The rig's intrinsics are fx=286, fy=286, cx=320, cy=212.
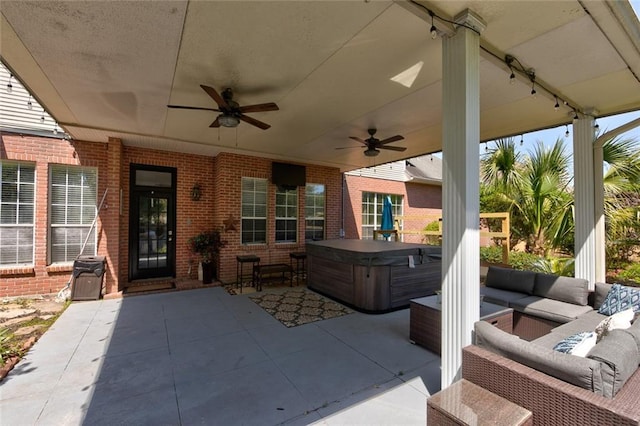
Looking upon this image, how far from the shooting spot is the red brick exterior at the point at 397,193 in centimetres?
1005

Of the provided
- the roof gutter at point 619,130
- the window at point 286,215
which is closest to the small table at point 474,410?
the roof gutter at point 619,130

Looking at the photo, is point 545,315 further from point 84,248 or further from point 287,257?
point 84,248

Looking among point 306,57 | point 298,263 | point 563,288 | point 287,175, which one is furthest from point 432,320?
point 287,175

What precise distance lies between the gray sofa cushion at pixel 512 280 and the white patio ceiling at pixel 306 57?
8.06ft

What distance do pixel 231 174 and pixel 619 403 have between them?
7.04 meters

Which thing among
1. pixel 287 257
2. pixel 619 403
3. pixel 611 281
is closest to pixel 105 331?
pixel 287 257

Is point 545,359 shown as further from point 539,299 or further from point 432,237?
point 432,237

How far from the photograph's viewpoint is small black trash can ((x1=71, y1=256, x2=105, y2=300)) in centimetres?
534

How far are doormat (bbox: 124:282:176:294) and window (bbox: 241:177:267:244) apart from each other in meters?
1.91

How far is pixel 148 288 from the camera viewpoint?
20.4 feet

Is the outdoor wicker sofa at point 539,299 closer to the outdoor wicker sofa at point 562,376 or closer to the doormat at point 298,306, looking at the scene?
the outdoor wicker sofa at point 562,376

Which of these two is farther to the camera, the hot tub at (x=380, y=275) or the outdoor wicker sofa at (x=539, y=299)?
the hot tub at (x=380, y=275)

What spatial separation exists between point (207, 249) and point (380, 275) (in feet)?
14.0

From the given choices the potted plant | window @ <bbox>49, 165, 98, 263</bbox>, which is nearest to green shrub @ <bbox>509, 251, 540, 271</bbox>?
the potted plant
